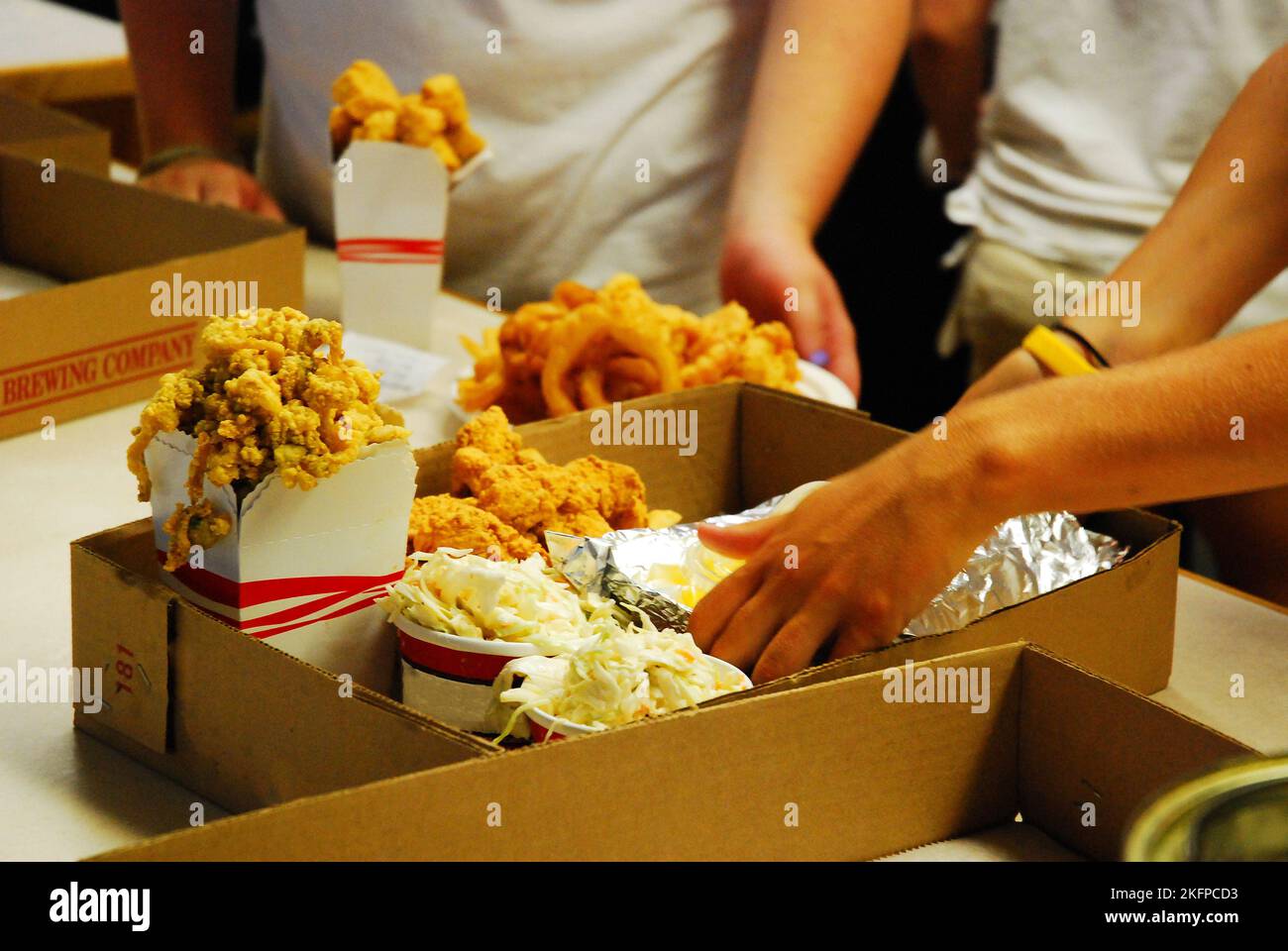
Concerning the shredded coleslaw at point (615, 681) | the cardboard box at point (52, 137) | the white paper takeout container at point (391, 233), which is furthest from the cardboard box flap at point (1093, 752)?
the cardboard box at point (52, 137)

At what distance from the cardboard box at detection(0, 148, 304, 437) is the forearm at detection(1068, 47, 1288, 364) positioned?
97cm

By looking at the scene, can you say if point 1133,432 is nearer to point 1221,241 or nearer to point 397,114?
point 1221,241

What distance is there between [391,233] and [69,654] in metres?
0.75

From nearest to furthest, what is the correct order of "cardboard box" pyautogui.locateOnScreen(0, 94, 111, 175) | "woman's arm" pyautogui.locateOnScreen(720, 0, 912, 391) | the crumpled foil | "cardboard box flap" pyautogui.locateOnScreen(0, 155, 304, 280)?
the crumpled foil < "cardboard box flap" pyautogui.locateOnScreen(0, 155, 304, 280) < "woman's arm" pyautogui.locateOnScreen(720, 0, 912, 391) < "cardboard box" pyautogui.locateOnScreen(0, 94, 111, 175)

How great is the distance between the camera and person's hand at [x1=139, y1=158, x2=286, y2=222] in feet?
7.14

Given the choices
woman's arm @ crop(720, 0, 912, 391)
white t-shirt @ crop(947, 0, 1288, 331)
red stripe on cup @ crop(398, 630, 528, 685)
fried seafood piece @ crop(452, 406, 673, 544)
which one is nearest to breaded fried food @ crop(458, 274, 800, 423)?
fried seafood piece @ crop(452, 406, 673, 544)

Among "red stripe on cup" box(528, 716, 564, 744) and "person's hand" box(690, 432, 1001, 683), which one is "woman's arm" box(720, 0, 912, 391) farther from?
"red stripe on cup" box(528, 716, 564, 744)

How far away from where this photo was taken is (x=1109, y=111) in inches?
89.1

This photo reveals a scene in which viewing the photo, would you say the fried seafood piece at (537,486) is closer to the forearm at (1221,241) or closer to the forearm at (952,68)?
the forearm at (1221,241)

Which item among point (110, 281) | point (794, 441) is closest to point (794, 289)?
point (794, 441)

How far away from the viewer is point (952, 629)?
1.08 m

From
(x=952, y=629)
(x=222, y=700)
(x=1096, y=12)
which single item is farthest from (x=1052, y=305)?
(x=222, y=700)
